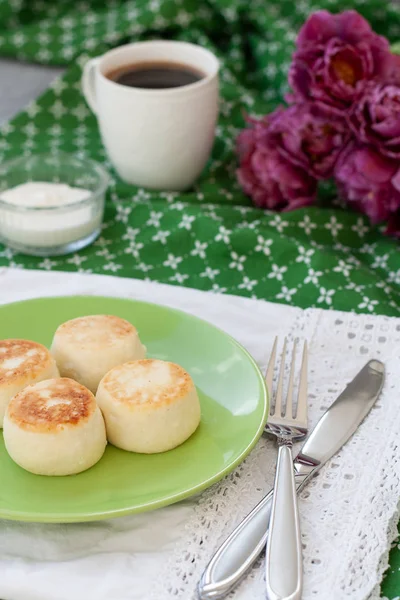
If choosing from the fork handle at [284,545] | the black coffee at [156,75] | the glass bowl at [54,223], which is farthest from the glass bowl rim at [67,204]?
the fork handle at [284,545]

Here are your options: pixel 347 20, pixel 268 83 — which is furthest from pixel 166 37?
pixel 347 20

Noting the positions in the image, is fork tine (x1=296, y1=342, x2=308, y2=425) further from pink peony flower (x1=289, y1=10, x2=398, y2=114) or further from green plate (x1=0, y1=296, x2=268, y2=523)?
pink peony flower (x1=289, y1=10, x2=398, y2=114)

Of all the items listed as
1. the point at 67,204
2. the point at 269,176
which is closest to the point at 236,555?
the point at 67,204

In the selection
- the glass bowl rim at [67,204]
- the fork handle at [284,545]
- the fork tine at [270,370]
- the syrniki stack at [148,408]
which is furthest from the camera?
the glass bowl rim at [67,204]

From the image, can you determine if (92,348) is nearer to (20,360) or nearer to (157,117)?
(20,360)

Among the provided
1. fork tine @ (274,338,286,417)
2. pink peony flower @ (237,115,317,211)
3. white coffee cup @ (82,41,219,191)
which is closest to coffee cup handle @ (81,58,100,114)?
white coffee cup @ (82,41,219,191)

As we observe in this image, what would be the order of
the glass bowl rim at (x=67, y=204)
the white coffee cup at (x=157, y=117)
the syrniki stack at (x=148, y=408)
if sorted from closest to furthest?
1. the syrniki stack at (x=148, y=408)
2. the glass bowl rim at (x=67, y=204)
3. the white coffee cup at (x=157, y=117)

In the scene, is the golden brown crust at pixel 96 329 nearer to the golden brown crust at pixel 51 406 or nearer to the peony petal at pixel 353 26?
the golden brown crust at pixel 51 406
